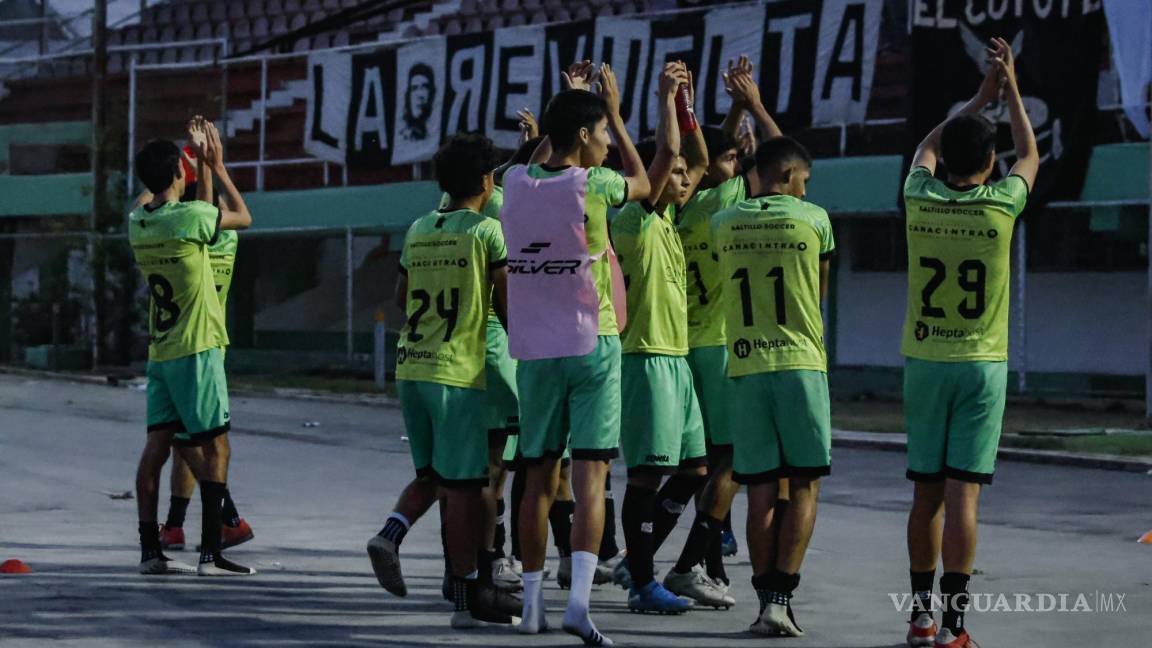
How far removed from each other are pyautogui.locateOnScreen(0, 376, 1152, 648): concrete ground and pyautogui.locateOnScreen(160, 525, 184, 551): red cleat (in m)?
0.18

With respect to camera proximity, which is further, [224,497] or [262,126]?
[262,126]

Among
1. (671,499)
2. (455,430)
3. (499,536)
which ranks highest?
(455,430)

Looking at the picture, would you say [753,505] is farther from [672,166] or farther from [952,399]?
[672,166]

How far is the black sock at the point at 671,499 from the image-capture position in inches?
352

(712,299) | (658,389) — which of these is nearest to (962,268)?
(658,389)

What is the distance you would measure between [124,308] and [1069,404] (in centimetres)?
1828

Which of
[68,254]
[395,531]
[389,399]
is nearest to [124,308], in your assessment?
[68,254]

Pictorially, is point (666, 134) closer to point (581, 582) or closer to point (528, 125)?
point (528, 125)

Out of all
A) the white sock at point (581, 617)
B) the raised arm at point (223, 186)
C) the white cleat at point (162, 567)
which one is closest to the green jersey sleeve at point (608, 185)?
the white sock at point (581, 617)

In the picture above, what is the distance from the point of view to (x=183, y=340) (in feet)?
32.4

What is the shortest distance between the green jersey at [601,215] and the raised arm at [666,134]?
175 mm

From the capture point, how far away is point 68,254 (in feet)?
123

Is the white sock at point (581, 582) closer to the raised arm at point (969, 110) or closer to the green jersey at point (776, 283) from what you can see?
the green jersey at point (776, 283)

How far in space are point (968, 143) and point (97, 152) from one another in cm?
2988
